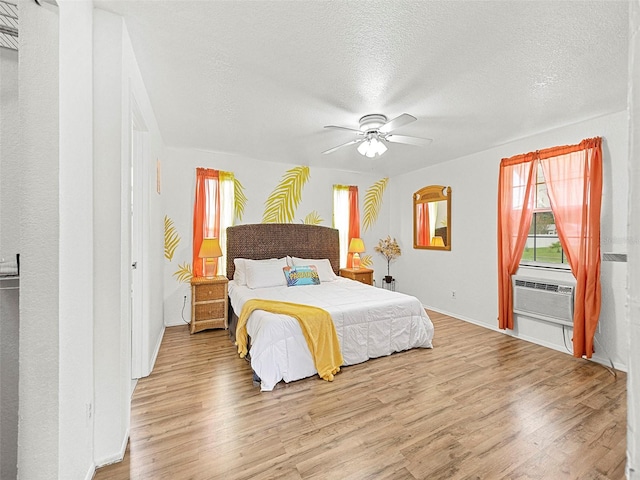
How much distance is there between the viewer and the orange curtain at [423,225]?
518cm

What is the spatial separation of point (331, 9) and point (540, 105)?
7.57 feet

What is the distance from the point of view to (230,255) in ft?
14.5

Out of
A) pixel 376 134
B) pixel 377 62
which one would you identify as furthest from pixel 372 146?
pixel 377 62

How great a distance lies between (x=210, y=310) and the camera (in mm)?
3871

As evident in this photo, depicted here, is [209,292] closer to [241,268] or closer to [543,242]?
[241,268]

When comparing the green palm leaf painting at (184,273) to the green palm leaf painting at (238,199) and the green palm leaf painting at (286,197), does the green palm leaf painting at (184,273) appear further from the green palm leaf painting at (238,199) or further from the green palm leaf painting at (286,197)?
the green palm leaf painting at (286,197)

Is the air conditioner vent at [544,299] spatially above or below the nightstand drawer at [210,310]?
above

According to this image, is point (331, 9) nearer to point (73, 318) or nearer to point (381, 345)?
point (73, 318)

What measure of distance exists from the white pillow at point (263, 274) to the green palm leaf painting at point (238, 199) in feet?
2.67

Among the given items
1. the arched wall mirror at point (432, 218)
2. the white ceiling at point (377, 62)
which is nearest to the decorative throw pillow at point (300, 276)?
the white ceiling at point (377, 62)

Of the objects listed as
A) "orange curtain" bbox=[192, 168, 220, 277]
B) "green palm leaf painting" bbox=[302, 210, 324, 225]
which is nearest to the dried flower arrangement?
"green palm leaf painting" bbox=[302, 210, 324, 225]

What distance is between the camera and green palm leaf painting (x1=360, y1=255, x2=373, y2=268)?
18.6 feet

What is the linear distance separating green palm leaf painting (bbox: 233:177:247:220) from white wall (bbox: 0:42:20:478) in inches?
127

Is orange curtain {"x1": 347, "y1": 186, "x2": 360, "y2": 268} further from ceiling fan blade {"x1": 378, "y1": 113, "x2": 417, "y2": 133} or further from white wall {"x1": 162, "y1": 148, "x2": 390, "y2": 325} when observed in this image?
ceiling fan blade {"x1": 378, "y1": 113, "x2": 417, "y2": 133}
